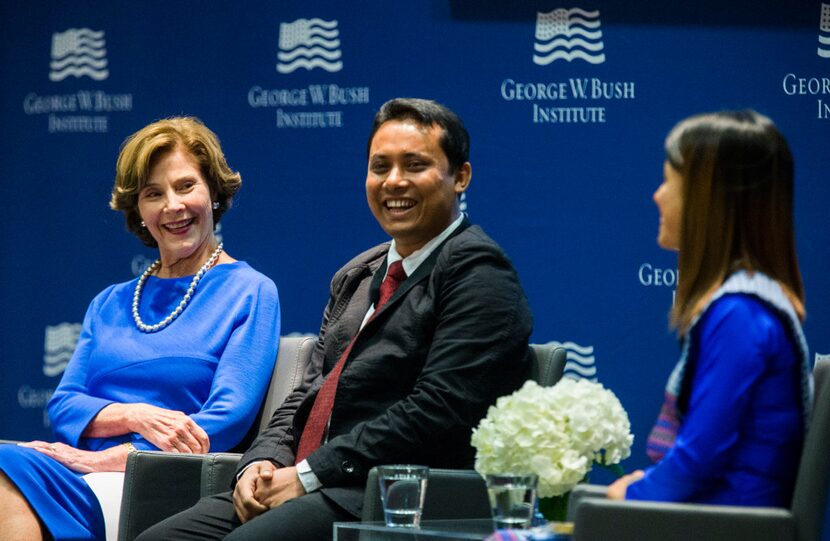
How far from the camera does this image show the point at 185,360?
12.8 ft

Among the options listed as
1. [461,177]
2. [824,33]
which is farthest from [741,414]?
[824,33]

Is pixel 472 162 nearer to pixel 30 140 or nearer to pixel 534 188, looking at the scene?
pixel 534 188

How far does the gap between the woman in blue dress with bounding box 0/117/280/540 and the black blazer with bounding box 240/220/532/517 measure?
47 centimetres

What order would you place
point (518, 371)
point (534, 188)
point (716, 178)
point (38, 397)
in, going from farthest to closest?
1. point (38, 397)
2. point (534, 188)
3. point (518, 371)
4. point (716, 178)

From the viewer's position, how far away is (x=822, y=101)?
4398 mm

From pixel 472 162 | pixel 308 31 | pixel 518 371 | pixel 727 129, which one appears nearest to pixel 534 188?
pixel 472 162

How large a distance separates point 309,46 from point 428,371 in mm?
2588

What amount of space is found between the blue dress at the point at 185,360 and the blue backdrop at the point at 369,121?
1200 millimetres

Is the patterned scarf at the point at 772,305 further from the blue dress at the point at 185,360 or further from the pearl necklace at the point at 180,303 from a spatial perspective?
the pearl necklace at the point at 180,303

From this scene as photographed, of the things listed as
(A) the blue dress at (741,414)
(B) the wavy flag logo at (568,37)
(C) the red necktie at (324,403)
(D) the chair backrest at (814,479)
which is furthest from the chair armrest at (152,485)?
(B) the wavy flag logo at (568,37)

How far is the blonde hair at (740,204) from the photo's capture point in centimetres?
225

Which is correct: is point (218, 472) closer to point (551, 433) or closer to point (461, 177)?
point (461, 177)

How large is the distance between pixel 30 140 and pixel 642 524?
455cm

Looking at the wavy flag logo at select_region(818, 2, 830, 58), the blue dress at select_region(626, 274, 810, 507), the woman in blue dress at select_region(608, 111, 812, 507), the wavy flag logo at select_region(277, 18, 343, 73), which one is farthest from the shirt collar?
the wavy flag logo at select_region(277, 18, 343, 73)
